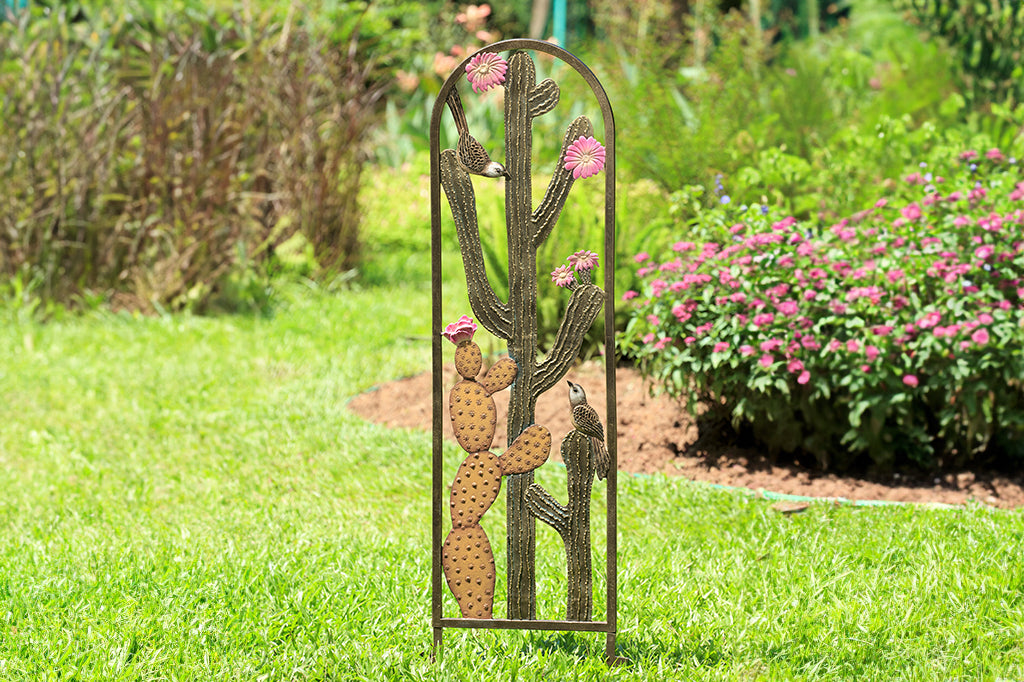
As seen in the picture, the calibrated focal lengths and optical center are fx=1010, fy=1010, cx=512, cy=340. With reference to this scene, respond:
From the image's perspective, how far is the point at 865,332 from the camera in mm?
3707

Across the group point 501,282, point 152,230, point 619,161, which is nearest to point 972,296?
point 501,282

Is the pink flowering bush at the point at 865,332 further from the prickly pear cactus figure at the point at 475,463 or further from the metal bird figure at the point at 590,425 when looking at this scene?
the prickly pear cactus figure at the point at 475,463

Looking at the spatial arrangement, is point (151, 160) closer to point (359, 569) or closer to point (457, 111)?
point (359, 569)

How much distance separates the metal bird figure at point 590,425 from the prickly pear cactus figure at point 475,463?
83mm

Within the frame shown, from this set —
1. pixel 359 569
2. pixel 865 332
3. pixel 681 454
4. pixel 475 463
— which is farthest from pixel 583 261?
pixel 681 454

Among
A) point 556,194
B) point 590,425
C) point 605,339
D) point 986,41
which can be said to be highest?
point 986,41

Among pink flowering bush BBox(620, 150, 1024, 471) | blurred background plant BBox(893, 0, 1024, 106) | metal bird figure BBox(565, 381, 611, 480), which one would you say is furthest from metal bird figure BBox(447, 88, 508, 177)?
blurred background plant BBox(893, 0, 1024, 106)

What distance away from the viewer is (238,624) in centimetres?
267

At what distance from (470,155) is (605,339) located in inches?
19.9

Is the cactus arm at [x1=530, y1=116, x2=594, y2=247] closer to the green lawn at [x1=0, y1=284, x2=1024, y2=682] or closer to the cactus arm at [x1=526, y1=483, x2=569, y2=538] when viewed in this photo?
the cactus arm at [x1=526, y1=483, x2=569, y2=538]

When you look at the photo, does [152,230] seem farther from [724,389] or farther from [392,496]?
[724,389]

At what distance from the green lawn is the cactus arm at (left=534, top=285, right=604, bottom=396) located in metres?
0.73

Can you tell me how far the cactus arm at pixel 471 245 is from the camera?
2.26 meters

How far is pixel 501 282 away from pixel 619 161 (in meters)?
1.46
